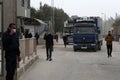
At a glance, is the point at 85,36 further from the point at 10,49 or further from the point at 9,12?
the point at 10,49

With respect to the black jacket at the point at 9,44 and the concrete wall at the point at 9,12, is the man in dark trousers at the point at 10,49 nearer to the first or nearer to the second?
the black jacket at the point at 9,44

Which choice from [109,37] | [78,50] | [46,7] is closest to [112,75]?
[109,37]

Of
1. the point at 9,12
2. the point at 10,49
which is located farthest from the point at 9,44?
the point at 9,12

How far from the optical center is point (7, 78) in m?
12.2

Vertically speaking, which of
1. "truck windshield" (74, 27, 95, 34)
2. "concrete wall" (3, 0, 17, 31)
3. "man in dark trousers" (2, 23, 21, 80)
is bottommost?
"man in dark trousers" (2, 23, 21, 80)

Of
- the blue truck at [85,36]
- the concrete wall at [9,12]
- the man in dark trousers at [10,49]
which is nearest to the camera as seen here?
Result: the man in dark trousers at [10,49]

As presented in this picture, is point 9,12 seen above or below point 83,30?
above

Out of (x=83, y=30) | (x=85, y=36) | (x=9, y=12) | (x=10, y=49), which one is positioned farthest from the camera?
(x=83, y=30)

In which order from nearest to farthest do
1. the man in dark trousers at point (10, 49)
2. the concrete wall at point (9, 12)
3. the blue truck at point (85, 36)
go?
the man in dark trousers at point (10, 49) < the concrete wall at point (9, 12) < the blue truck at point (85, 36)

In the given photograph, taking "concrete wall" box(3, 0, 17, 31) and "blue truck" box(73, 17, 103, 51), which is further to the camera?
"blue truck" box(73, 17, 103, 51)

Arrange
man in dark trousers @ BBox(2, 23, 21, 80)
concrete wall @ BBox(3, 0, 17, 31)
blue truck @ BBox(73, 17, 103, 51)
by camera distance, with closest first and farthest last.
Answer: man in dark trousers @ BBox(2, 23, 21, 80)
concrete wall @ BBox(3, 0, 17, 31)
blue truck @ BBox(73, 17, 103, 51)

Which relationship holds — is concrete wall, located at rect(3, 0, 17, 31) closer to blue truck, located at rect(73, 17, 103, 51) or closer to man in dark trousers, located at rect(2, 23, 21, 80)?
man in dark trousers, located at rect(2, 23, 21, 80)

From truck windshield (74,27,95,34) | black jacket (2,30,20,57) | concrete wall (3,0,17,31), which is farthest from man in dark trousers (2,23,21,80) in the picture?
truck windshield (74,27,95,34)

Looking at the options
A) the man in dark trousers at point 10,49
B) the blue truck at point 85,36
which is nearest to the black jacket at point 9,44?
the man in dark trousers at point 10,49
